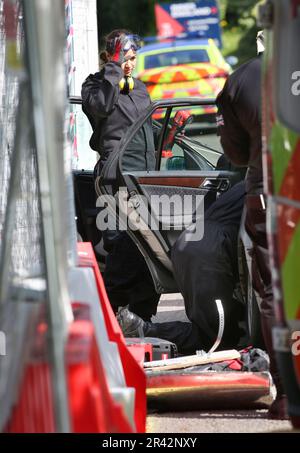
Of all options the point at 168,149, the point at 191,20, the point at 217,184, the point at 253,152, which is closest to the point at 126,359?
the point at 253,152

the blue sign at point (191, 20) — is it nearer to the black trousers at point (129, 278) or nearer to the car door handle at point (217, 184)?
the black trousers at point (129, 278)

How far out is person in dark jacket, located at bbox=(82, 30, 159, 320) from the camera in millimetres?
7199

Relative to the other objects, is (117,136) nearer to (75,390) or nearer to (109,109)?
(109,109)

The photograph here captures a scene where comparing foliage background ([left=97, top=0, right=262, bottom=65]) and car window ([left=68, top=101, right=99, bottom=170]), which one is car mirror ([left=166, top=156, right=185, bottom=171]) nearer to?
car window ([left=68, top=101, right=99, bottom=170])

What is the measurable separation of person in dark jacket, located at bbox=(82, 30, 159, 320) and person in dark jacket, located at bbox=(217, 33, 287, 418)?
1937 mm

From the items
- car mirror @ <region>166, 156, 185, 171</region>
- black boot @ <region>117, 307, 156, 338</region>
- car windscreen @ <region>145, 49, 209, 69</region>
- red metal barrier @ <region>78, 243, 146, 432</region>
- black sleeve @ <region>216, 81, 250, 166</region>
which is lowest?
black boot @ <region>117, 307, 156, 338</region>

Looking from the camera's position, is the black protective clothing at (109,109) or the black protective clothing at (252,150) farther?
the black protective clothing at (109,109)

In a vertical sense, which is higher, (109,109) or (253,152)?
(109,109)

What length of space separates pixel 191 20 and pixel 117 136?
2097 centimetres

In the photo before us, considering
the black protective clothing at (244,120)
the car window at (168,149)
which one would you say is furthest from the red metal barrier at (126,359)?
the car window at (168,149)

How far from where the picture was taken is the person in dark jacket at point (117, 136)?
720 cm

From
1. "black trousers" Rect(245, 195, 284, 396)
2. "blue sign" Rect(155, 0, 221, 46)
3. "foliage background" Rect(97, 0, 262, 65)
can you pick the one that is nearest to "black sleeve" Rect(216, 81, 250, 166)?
"black trousers" Rect(245, 195, 284, 396)

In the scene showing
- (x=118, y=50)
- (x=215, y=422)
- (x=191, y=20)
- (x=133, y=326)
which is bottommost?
(x=215, y=422)

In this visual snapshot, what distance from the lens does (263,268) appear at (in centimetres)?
502
